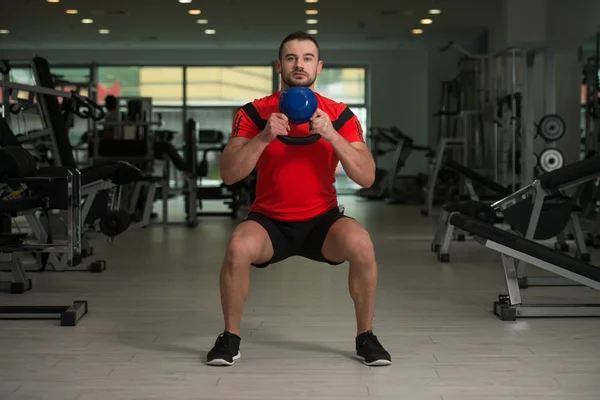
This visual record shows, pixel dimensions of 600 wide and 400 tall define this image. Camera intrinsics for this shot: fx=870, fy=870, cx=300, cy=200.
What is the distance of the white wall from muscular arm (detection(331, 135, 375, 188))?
12.8m

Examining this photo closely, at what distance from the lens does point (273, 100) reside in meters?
2.69

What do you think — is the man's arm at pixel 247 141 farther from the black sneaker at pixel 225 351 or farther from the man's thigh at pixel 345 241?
the black sneaker at pixel 225 351

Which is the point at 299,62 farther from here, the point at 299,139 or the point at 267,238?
the point at 267,238

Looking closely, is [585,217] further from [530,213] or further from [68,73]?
[68,73]

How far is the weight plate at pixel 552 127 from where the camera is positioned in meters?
7.80

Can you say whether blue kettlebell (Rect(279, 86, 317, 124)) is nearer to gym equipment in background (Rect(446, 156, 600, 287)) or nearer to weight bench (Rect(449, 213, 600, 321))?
weight bench (Rect(449, 213, 600, 321))

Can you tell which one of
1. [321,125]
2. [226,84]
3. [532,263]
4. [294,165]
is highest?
[226,84]

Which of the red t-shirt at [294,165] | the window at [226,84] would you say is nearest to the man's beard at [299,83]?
the red t-shirt at [294,165]

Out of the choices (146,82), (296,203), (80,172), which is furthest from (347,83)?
(296,203)

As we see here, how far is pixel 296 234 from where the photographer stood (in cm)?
266

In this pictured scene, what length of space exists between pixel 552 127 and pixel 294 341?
18.1 feet

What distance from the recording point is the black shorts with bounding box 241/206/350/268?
2.64m

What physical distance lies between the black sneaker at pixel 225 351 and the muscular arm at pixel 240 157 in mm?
478

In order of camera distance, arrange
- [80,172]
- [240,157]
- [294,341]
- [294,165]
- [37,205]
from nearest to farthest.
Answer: [240,157]
[294,165]
[294,341]
[37,205]
[80,172]
